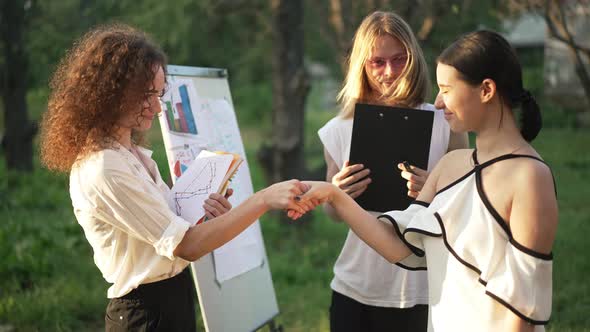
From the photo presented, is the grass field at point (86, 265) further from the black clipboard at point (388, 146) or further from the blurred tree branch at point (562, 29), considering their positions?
the black clipboard at point (388, 146)

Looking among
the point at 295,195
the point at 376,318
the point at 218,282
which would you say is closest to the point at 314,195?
the point at 295,195

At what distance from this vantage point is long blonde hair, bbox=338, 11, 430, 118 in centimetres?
255

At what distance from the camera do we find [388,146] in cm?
254

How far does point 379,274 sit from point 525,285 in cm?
85

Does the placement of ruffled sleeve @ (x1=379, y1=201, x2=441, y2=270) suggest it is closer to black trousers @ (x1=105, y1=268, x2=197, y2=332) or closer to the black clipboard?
the black clipboard

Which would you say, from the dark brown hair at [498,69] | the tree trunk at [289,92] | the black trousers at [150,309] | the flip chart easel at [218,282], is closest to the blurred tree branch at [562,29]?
the tree trunk at [289,92]

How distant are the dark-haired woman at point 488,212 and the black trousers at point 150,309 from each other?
32.4 inches

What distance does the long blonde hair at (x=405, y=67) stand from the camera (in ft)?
8.38

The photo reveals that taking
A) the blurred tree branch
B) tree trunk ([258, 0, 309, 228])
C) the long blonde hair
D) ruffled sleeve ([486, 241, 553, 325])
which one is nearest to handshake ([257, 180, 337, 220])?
the long blonde hair

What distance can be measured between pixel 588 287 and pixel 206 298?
3174mm

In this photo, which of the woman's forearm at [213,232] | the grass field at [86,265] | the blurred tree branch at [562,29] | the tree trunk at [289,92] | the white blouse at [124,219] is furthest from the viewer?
the tree trunk at [289,92]

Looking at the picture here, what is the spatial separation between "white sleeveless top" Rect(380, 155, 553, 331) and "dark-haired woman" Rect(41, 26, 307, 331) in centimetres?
53

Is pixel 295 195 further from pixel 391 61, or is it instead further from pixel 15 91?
pixel 15 91

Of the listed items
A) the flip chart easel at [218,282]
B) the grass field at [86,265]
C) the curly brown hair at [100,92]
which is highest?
the curly brown hair at [100,92]
